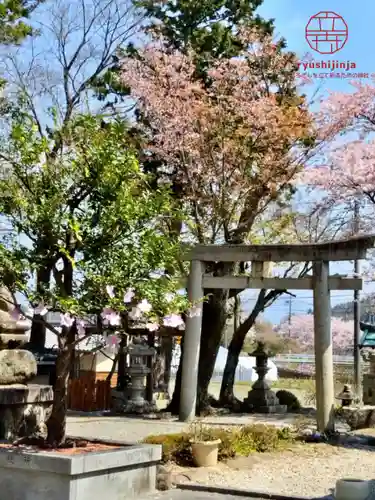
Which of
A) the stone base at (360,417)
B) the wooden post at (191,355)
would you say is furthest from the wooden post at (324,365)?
the wooden post at (191,355)

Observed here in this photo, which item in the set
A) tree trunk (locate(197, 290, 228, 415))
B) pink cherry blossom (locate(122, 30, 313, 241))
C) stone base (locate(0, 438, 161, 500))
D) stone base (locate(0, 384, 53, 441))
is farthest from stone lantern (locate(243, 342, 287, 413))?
stone base (locate(0, 438, 161, 500))

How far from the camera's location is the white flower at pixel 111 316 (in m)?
6.28

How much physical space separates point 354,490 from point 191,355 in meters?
6.92

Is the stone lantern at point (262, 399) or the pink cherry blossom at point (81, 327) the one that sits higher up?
the pink cherry blossom at point (81, 327)

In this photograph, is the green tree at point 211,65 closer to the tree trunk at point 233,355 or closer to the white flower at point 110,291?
the tree trunk at point 233,355

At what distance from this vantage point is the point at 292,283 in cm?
1307

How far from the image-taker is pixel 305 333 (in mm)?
32531

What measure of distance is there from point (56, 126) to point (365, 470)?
258 inches

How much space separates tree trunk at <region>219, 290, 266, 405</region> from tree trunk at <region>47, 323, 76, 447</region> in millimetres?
11185

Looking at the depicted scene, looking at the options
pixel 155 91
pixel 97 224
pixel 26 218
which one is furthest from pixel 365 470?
pixel 155 91

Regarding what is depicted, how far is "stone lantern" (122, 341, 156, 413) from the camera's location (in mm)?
15969

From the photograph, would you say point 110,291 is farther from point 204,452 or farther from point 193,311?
point 193,311

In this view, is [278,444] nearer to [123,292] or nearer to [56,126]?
[123,292]

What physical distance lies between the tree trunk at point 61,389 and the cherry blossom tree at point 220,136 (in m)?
7.82
